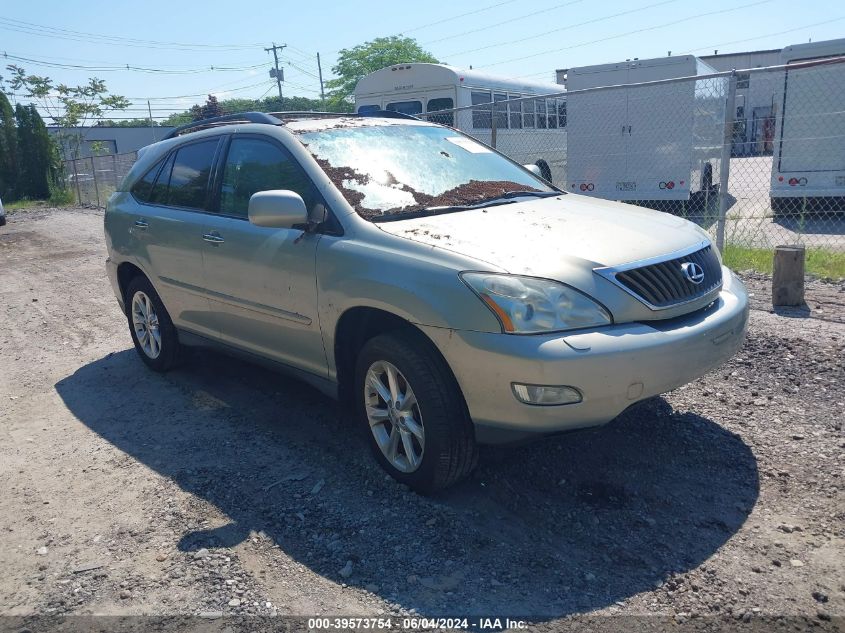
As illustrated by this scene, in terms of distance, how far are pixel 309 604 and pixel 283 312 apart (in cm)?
182

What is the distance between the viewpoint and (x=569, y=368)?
117 inches

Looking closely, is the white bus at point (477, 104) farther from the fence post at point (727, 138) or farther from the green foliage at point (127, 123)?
the green foliage at point (127, 123)

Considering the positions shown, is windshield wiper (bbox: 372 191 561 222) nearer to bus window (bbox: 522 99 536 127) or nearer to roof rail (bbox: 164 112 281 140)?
roof rail (bbox: 164 112 281 140)

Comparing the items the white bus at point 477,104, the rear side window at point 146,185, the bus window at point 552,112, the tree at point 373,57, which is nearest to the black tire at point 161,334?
the rear side window at point 146,185

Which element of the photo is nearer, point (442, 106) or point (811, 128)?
point (811, 128)

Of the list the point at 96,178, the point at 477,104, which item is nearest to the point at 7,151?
the point at 96,178

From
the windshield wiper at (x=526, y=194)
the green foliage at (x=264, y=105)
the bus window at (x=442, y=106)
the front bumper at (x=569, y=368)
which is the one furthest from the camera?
the green foliage at (x=264, y=105)

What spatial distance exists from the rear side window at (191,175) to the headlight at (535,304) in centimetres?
263

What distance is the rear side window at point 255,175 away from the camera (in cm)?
412

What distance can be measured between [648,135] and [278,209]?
11093mm

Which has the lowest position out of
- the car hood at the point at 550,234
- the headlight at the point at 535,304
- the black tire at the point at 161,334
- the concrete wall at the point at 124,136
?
the black tire at the point at 161,334

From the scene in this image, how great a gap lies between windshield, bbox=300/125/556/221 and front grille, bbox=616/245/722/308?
119 centimetres

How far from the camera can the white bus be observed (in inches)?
599

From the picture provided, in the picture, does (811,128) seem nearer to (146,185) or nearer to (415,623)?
(146,185)
